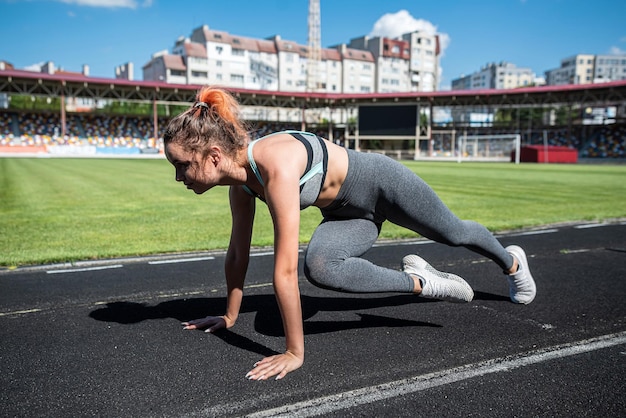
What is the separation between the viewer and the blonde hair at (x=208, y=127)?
2.47 meters

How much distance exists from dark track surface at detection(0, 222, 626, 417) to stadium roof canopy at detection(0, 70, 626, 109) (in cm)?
4544

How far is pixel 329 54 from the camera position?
101000 millimetres

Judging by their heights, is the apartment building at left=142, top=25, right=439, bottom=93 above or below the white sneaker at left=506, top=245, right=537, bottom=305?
above

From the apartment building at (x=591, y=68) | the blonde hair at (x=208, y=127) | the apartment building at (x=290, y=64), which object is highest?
the apartment building at (x=591, y=68)

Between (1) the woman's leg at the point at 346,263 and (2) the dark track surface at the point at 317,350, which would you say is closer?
(2) the dark track surface at the point at 317,350

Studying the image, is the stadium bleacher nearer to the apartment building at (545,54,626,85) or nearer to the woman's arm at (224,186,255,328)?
the woman's arm at (224,186,255,328)

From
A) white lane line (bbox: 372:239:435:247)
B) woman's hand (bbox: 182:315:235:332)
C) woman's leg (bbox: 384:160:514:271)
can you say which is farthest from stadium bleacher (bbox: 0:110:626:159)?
woman's leg (bbox: 384:160:514:271)

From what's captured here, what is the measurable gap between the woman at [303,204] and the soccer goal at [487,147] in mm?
49474

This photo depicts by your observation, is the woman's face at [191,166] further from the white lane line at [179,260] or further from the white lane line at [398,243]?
the white lane line at [398,243]

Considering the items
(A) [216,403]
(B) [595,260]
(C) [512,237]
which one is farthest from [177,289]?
(C) [512,237]

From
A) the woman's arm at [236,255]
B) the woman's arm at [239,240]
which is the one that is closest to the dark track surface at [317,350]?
the woman's arm at [236,255]

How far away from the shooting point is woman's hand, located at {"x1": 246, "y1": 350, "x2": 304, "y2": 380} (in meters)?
2.46

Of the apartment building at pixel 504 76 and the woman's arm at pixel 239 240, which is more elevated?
the apartment building at pixel 504 76

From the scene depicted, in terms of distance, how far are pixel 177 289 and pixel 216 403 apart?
2219mm
